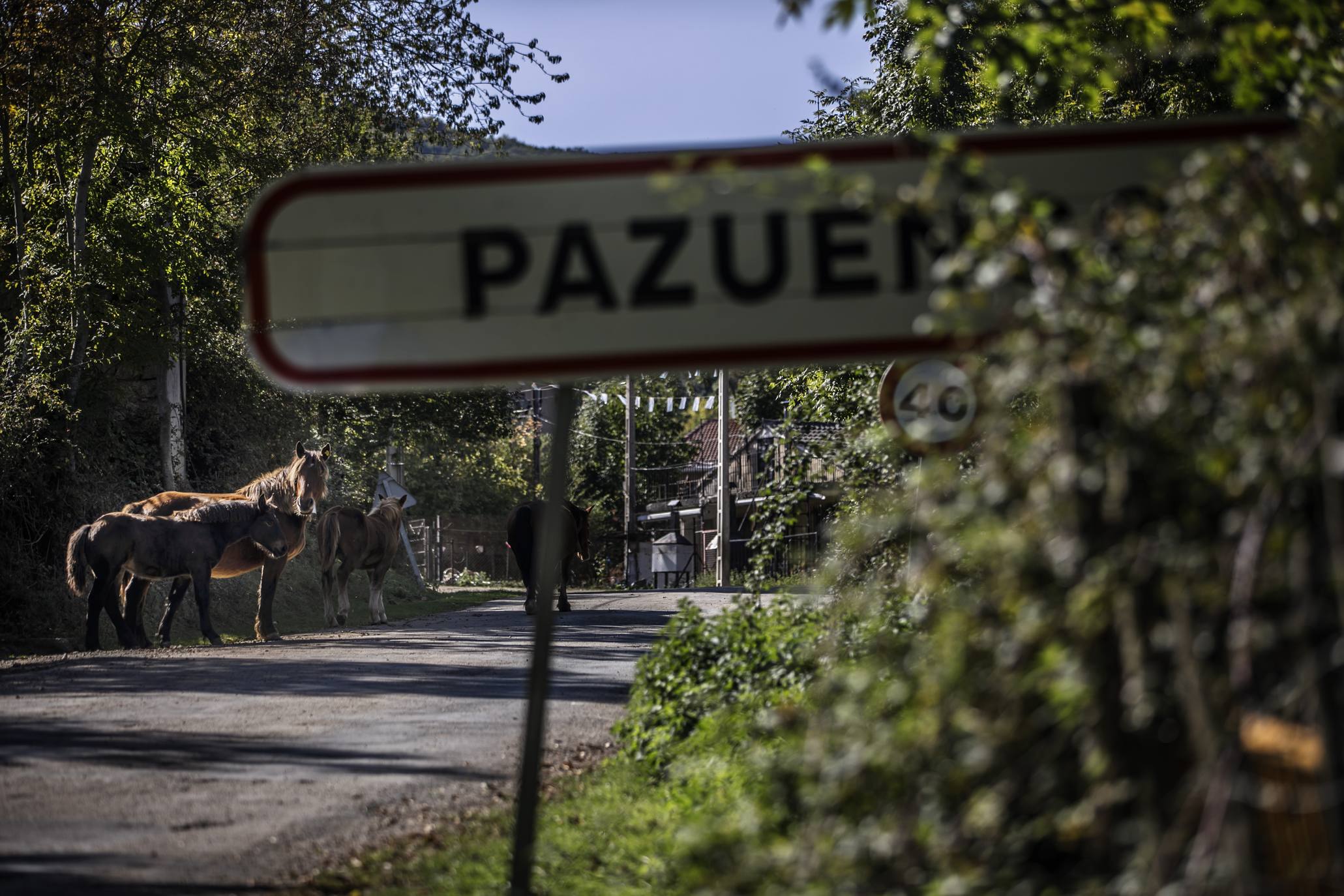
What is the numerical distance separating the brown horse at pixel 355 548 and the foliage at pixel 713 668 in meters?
15.0

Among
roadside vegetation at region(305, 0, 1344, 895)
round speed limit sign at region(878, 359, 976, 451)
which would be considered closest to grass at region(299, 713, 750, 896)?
round speed limit sign at region(878, 359, 976, 451)

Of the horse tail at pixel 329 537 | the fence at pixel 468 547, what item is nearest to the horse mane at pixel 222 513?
the horse tail at pixel 329 537

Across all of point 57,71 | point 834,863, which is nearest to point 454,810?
point 834,863

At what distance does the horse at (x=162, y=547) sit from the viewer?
17.5 meters

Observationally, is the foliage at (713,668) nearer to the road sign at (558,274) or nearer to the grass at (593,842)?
the grass at (593,842)

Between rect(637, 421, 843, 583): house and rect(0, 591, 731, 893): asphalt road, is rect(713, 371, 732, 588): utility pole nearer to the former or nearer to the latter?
rect(637, 421, 843, 583): house

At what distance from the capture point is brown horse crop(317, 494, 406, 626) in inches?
903

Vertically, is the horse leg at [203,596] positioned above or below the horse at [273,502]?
below

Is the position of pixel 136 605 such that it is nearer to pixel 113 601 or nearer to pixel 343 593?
pixel 113 601

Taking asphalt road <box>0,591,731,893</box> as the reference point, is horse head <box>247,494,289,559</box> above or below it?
above

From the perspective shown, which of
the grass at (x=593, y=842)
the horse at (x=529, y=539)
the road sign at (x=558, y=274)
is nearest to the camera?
the road sign at (x=558, y=274)

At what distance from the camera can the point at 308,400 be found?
1286 inches

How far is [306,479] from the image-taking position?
→ 19.1 m

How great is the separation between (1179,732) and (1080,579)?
1.70 feet
